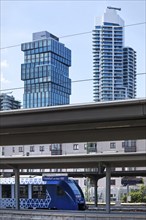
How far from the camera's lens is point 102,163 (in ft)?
99.7

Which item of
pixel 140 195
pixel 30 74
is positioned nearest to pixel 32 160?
pixel 30 74

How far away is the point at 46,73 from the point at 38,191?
14.4 metres

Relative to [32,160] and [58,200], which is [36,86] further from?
[58,200]

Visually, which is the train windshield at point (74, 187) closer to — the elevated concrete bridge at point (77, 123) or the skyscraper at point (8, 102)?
the elevated concrete bridge at point (77, 123)

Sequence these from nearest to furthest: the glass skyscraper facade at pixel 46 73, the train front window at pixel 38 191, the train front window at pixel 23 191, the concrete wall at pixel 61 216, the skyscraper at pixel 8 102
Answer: the skyscraper at pixel 8 102
the glass skyscraper facade at pixel 46 73
the concrete wall at pixel 61 216
the train front window at pixel 38 191
the train front window at pixel 23 191

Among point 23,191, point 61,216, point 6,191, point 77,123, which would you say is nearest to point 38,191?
point 23,191

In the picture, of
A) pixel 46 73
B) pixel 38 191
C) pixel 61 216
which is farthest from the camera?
pixel 38 191

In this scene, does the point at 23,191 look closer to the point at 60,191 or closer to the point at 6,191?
the point at 6,191

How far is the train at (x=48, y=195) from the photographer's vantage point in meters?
38.5

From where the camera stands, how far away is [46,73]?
90.7 feet

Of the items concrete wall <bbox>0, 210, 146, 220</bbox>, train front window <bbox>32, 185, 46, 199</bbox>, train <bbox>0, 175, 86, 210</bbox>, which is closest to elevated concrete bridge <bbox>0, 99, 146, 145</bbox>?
concrete wall <bbox>0, 210, 146, 220</bbox>

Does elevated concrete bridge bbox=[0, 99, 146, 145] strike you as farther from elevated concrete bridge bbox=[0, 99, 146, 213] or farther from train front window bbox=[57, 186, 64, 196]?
train front window bbox=[57, 186, 64, 196]

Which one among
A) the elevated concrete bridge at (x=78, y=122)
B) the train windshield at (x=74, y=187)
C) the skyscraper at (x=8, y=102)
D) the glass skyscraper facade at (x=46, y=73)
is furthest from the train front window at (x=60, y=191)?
the skyscraper at (x=8, y=102)

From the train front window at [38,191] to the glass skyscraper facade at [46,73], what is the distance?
11843 millimetres
